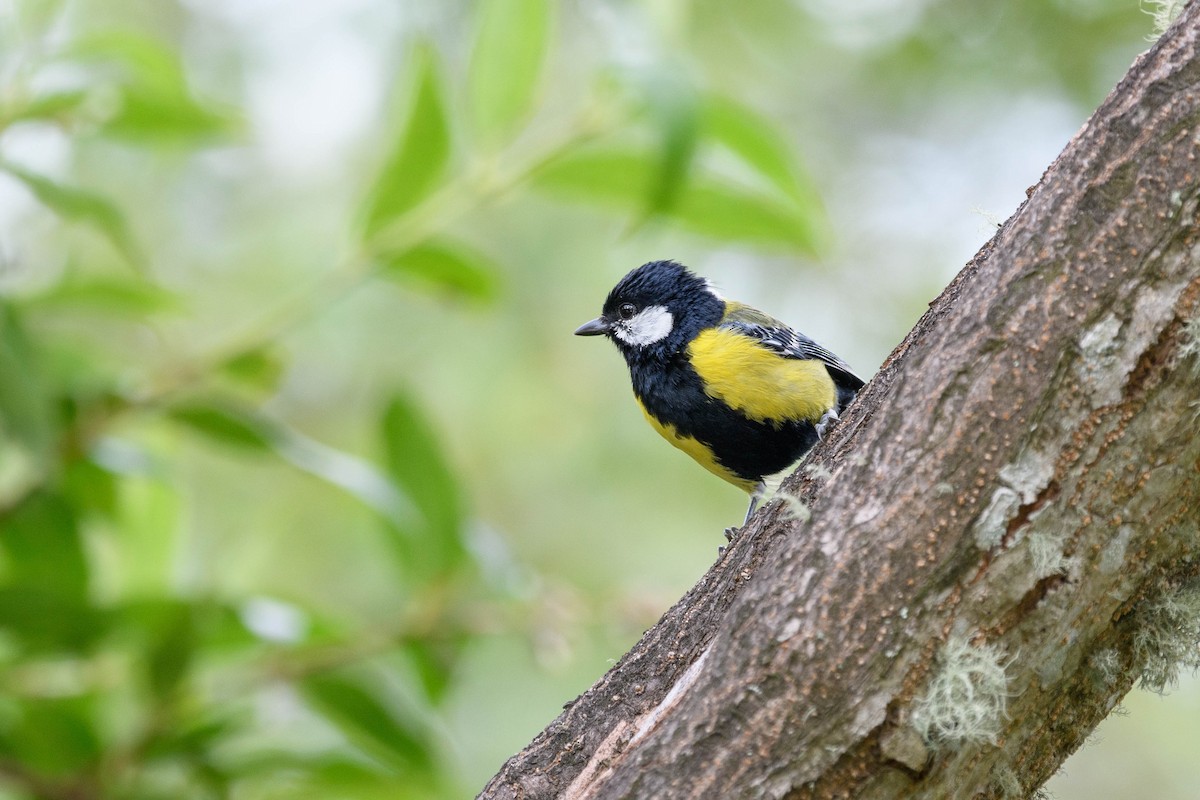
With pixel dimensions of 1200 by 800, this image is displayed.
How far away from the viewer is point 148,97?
2.96 m

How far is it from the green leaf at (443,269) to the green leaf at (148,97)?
60 centimetres

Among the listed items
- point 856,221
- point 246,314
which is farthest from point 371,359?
point 856,221

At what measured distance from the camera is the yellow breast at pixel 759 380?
3391 millimetres

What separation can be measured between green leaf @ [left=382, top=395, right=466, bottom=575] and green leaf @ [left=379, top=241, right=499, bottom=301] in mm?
347

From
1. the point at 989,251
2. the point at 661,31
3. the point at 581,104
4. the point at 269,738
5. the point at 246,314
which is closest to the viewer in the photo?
the point at 989,251

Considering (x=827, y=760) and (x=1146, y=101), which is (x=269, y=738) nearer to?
(x=827, y=760)

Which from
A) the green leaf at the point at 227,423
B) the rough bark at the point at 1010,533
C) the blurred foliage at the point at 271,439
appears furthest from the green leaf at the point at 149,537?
the rough bark at the point at 1010,533

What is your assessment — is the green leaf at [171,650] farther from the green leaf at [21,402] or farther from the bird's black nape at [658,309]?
the bird's black nape at [658,309]

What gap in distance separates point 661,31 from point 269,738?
104 inches

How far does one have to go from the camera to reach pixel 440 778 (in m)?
3.14

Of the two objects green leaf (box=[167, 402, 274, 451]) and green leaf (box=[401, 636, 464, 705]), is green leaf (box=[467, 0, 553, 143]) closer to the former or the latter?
green leaf (box=[167, 402, 274, 451])

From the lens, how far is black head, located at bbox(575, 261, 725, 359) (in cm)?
A: 375

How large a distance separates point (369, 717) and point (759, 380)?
1495mm

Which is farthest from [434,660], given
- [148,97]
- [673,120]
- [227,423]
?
[148,97]
